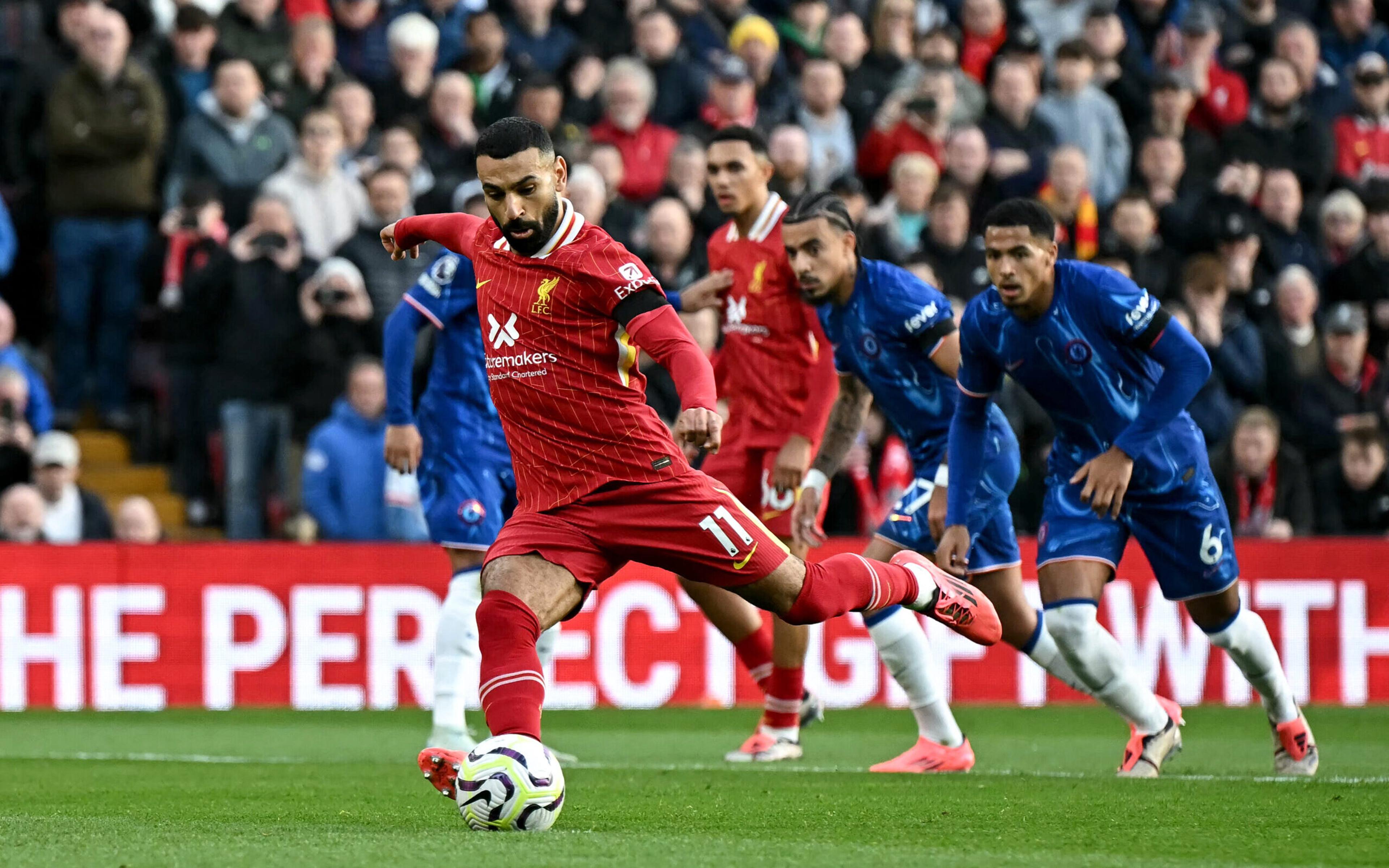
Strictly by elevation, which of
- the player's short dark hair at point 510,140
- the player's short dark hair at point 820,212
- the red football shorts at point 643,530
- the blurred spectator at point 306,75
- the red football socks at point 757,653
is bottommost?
the red football socks at point 757,653

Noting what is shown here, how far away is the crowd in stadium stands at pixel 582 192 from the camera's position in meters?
14.2

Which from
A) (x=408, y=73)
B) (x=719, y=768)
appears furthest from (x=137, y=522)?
(x=719, y=768)

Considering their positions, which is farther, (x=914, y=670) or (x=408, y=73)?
(x=408, y=73)

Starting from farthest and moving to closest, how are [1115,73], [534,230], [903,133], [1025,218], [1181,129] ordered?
[1115,73] → [1181,129] → [903,133] → [1025,218] → [534,230]

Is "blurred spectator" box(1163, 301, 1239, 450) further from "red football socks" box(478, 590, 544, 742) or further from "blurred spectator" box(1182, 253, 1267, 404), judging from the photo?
"red football socks" box(478, 590, 544, 742)

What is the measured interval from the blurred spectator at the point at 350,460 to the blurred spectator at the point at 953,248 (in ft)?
13.3

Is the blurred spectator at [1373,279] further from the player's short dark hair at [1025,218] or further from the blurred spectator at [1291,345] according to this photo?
the player's short dark hair at [1025,218]

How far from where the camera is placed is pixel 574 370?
6.77 m

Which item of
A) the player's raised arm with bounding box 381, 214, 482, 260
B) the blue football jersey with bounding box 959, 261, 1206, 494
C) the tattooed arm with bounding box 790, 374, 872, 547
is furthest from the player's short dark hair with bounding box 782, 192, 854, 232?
the player's raised arm with bounding box 381, 214, 482, 260

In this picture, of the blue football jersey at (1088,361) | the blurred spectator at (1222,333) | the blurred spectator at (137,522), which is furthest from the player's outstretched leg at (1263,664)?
the blurred spectator at (137,522)

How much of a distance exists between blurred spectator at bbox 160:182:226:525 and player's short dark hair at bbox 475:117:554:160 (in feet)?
26.0

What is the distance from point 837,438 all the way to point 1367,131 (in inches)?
396

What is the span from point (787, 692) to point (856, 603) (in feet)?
8.76

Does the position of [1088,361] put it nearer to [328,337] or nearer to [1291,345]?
[328,337]
